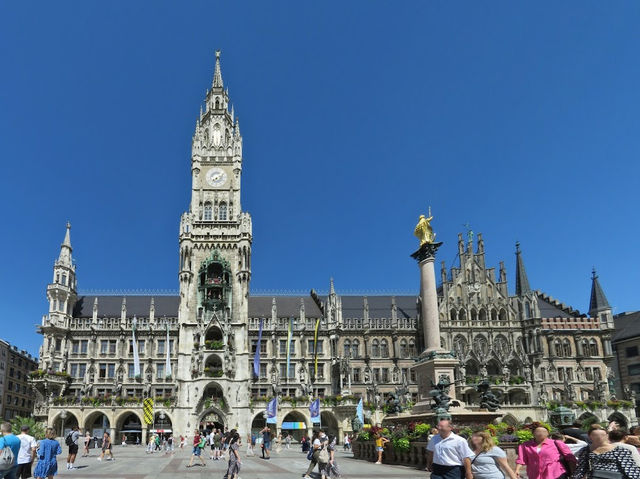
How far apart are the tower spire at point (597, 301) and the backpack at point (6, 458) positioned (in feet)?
262

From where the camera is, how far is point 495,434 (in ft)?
88.3

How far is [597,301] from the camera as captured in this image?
79.9m

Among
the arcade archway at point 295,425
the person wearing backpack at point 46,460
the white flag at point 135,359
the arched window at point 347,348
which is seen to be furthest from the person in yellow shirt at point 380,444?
the white flag at point 135,359

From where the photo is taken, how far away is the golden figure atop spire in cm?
4075

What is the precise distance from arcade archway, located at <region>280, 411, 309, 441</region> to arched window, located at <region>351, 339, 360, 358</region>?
10881 mm

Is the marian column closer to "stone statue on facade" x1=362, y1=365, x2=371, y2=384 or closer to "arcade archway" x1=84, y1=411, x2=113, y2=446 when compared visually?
"stone statue on facade" x1=362, y1=365, x2=371, y2=384

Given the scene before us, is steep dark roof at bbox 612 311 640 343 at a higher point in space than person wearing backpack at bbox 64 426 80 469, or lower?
higher

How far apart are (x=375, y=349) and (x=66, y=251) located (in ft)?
146

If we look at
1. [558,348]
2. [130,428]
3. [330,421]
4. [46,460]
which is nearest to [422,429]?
[46,460]

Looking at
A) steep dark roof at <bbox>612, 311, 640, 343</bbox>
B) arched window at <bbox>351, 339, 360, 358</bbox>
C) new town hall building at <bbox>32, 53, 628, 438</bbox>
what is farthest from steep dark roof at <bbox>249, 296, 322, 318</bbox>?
steep dark roof at <bbox>612, 311, 640, 343</bbox>

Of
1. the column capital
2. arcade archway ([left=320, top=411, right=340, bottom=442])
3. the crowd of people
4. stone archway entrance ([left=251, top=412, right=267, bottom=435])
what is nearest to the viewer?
the crowd of people

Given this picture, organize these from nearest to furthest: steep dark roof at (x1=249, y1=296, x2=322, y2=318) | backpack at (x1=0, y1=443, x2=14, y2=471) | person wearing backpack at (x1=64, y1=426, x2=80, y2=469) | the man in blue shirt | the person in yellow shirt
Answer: backpack at (x1=0, y1=443, x2=14, y2=471)
the man in blue shirt
person wearing backpack at (x1=64, y1=426, x2=80, y2=469)
the person in yellow shirt
steep dark roof at (x1=249, y1=296, x2=322, y2=318)

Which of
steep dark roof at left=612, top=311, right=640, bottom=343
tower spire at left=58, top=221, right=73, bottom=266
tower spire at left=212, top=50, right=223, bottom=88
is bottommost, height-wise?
steep dark roof at left=612, top=311, right=640, bottom=343

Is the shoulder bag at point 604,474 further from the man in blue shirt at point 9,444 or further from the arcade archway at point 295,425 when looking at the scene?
the arcade archway at point 295,425
